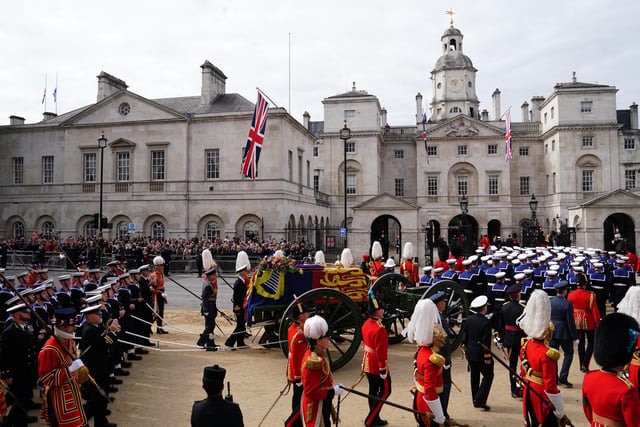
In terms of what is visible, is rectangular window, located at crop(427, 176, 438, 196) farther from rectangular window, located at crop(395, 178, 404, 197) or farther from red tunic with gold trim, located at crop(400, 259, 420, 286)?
red tunic with gold trim, located at crop(400, 259, 420, 286)

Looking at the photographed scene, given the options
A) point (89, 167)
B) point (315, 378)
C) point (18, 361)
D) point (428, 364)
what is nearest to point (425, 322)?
point (428, 364)

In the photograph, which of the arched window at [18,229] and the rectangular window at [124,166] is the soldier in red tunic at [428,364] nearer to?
the rectangular window at [124,166]

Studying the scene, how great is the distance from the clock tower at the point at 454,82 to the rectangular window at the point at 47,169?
49.0 metres

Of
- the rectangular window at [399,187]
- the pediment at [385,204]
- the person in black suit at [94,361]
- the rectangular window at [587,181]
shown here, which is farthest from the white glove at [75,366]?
the rectangular window at [399,187]

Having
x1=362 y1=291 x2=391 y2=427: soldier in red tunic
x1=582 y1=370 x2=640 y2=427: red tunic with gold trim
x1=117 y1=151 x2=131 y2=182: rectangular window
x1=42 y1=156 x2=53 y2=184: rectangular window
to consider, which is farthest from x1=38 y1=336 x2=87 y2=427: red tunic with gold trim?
x1=42 y1=156 x2=53 y2=184: rectangular window

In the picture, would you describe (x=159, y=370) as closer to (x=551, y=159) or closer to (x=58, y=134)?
(x=58, y=134)

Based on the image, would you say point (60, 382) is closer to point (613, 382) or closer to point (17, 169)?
point (613, 382)

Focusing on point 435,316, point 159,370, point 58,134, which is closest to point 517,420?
point 435,316

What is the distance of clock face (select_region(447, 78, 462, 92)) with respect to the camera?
215ft

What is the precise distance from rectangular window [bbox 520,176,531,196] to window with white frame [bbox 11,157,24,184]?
4851 cm

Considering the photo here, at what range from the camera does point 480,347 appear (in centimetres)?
730

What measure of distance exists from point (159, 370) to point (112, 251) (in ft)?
64.7

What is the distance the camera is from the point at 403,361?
400 inches

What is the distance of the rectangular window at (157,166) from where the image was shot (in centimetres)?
3294
